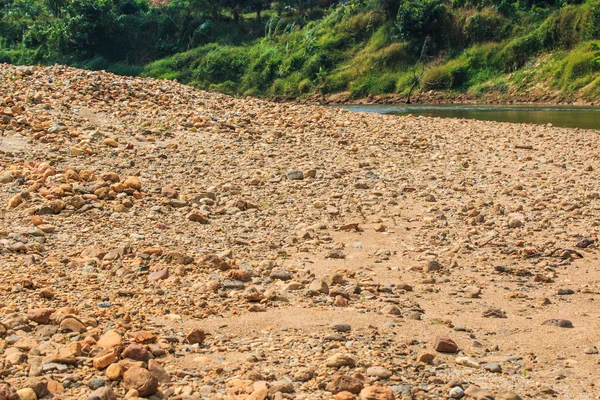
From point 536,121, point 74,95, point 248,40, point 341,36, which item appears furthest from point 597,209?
point 248,40

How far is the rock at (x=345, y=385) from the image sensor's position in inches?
134

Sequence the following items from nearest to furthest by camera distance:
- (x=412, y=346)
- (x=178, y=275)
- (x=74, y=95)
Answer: (x=412, y=346)
(x=178, y=275)
(x=74, y=95)

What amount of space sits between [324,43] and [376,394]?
38.9 meters

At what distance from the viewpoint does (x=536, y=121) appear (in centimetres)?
2105

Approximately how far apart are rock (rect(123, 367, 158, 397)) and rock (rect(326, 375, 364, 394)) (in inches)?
30.9

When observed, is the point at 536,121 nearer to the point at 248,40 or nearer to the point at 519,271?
the point at 519,271

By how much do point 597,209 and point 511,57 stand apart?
27947 mm

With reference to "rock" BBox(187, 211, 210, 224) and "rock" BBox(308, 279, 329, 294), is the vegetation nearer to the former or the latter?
"rock" BBox(187, 211, 210, 224)

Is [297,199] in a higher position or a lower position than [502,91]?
higher

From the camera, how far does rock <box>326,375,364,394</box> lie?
3393 mm

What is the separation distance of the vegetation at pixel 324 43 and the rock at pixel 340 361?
27.6m

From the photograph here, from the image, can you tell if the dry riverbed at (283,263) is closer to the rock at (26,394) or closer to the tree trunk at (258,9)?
the rock at (26,394)

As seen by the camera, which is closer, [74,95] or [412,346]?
[412,346]

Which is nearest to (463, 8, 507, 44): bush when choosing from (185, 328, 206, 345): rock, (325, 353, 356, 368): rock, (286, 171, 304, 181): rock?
(286, 171, 304, 181): rock
